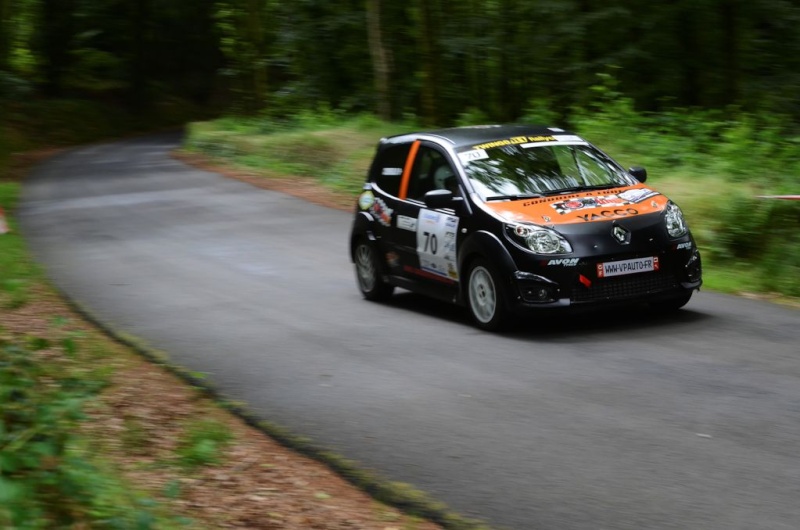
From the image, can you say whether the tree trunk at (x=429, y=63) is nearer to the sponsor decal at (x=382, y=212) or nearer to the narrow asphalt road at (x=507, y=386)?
the narrow asphalt road at (x=507, y=386)

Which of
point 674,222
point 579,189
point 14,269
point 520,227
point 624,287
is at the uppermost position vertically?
point 579,189

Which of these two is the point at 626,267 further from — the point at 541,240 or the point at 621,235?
the point at 541,240

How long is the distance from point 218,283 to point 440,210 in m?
4.17

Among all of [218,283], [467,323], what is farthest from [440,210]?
[218,283]

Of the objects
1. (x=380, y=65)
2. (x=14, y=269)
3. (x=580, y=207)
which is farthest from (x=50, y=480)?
(x=380, y=65)

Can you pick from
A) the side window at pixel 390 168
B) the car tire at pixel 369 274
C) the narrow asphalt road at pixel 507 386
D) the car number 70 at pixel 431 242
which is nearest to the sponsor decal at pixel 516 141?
the car number 70 at pixel 431 242

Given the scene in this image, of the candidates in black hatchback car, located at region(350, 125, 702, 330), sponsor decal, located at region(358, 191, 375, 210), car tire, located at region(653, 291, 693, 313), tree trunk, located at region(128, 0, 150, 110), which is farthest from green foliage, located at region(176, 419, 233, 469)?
tree trunk, located at region(128, 0, 150, 110)

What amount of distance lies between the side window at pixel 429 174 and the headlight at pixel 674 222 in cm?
200

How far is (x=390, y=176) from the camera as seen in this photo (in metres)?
12.5

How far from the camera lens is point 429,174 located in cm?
1174

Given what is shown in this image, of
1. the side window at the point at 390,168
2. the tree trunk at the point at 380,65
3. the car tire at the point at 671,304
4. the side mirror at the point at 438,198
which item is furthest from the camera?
the tree trunk at the point at 380,65

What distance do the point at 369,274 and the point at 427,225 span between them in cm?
155

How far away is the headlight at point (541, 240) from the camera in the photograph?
32.8ft

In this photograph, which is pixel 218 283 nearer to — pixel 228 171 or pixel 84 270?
pixel 84 270
